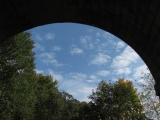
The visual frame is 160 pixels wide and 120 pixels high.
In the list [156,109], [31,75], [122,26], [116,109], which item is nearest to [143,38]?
[122,26]

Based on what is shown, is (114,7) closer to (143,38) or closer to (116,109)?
(143,38)

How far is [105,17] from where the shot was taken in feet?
18.4

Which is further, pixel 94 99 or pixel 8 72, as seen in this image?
pixel 94 99

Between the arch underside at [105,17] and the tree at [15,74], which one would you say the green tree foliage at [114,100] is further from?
the arch underside at [105,17]

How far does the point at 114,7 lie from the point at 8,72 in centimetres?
2643

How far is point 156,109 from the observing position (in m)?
35.6

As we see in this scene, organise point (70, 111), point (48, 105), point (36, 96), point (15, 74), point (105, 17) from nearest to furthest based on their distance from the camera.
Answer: point (105, 17), point (15, 74), point (36, 96), point (48, 105), point (70, 111)

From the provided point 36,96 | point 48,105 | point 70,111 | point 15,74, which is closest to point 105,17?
point 15,74

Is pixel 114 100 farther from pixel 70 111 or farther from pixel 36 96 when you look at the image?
pixel 36 96

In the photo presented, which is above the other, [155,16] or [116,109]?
[116,109]

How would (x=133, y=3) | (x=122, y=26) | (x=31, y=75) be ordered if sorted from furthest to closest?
(x=31, y=75)
(x=122, y=26)
(x=133, y=3)

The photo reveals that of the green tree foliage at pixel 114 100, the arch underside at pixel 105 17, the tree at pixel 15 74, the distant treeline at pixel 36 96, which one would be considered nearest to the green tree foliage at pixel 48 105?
the distant treeline at pixel 36 96

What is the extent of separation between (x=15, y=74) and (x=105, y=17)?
2597cm

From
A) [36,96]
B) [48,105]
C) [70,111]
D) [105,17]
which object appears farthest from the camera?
[70,111]
